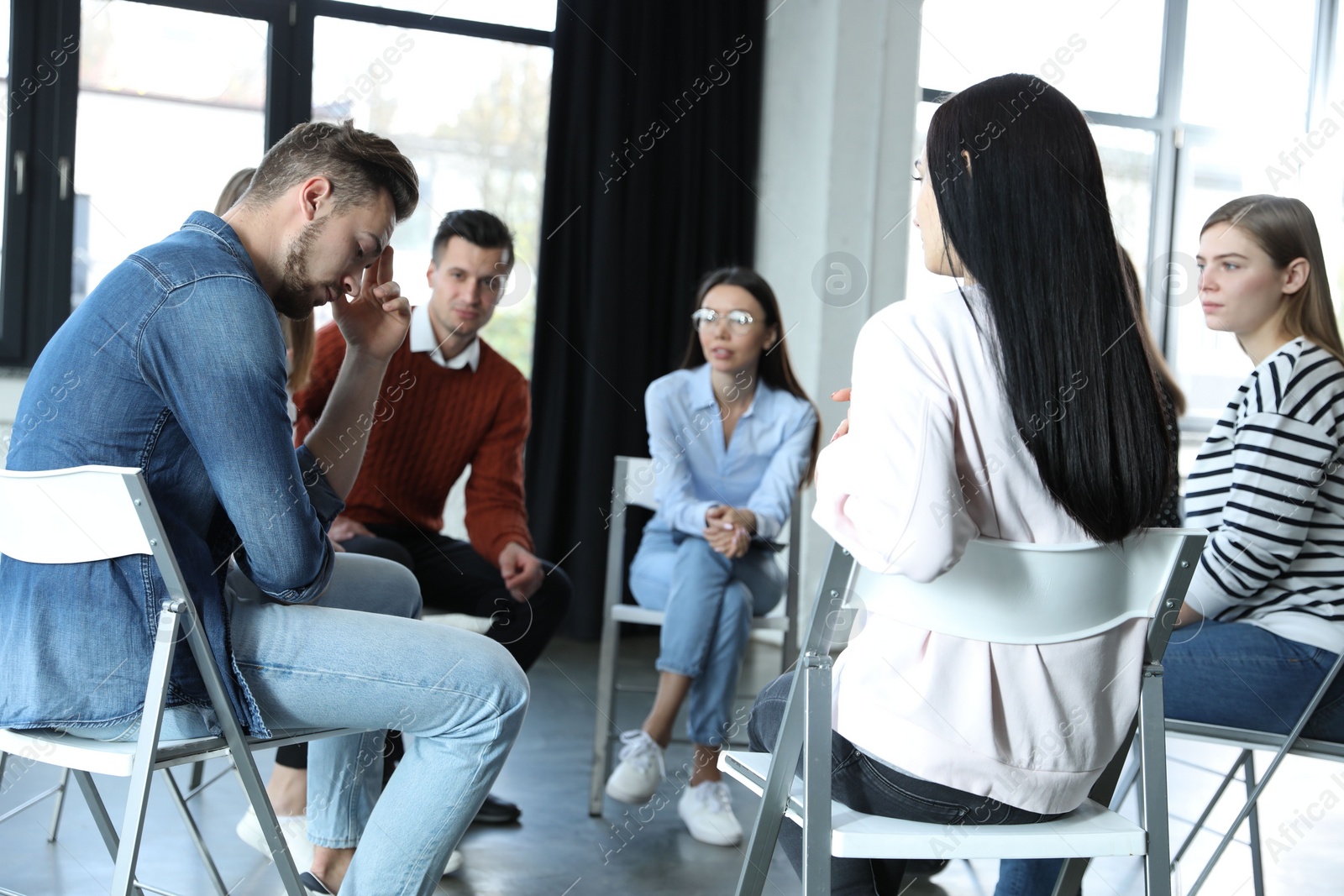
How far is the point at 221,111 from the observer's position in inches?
153

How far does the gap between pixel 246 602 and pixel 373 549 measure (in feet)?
3.20

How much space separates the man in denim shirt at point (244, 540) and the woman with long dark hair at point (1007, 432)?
0.48 meters

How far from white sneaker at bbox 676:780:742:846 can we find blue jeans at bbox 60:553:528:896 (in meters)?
1.07

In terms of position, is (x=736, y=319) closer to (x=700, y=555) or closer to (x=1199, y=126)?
(x=700, y=555)

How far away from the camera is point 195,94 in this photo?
152 inches

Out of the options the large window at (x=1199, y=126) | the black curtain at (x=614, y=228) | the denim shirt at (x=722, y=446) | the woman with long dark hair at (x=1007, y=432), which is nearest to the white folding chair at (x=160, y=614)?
the woman with long dark hair at (x=1007, y=432)

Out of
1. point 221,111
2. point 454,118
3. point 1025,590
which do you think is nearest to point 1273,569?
point 1025,590

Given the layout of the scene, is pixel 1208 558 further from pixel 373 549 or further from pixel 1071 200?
pixel 373 549

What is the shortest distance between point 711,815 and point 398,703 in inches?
48.1

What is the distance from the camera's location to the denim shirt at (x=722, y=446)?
2.69 meters

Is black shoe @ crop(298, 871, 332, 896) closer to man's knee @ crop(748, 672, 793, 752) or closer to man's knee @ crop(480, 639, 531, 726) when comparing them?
man's knee @ crop(480, 639, 531, 726)

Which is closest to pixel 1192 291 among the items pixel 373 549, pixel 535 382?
pixel 535 382

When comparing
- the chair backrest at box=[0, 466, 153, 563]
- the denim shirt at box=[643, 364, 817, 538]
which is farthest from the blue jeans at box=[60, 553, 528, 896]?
the denim shirt at box=[643, 364, 817, 538]

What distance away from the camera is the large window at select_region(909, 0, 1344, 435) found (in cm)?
467
